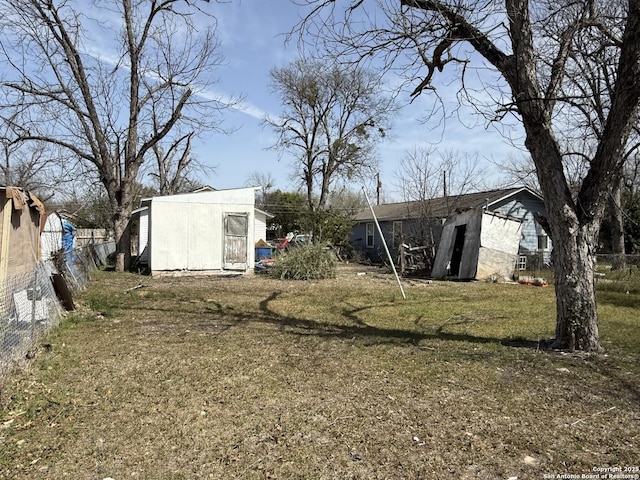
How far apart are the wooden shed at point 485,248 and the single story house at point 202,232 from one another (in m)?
7.14

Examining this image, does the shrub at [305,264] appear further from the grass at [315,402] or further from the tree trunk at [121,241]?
the grass at [315,402]

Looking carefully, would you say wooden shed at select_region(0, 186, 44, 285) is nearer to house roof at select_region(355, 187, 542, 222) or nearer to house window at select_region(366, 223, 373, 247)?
house roof at select_region(355, 187, 542, 222)

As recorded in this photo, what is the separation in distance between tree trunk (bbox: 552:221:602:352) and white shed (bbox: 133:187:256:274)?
11.3 m

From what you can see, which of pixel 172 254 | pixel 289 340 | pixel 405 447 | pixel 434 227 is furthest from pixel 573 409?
pixel 434 227

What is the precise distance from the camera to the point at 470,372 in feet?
15.3

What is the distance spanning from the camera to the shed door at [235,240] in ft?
49.3

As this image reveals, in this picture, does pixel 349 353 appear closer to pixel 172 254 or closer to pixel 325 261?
pixel 325 261

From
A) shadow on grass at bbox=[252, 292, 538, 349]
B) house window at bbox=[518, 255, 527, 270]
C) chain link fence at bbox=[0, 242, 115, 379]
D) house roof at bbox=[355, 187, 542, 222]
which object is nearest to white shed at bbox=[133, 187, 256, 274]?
chain link fence at bbox=[0, 242, 115, 379]

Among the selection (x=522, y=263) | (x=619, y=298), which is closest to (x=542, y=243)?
(x=522, y=263)

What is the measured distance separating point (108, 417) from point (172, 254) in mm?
11448

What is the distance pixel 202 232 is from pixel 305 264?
364 cm

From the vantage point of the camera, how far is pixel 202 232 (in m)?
14.7

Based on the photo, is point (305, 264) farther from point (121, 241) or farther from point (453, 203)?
point (453, 203)

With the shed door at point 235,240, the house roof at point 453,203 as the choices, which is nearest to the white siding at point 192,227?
the shed door at point 235,240
